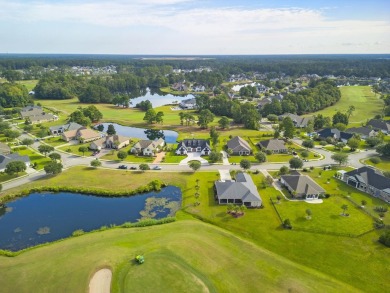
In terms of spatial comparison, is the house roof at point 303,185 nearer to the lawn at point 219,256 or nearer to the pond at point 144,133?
the lawn at point 219,256

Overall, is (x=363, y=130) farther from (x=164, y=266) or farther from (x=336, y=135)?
(x=164, y=266)

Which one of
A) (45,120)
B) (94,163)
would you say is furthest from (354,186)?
(45,120)

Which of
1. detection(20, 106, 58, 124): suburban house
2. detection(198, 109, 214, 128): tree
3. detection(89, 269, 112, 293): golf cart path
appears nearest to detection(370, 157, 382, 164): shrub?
detection(198, 109, 214, 128): tree

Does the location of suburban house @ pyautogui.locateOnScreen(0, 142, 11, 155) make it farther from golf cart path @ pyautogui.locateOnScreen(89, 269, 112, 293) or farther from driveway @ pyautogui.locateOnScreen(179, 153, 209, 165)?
golf cart path @ pyautogui.locateOnScreen(89, 269, 112, 293)

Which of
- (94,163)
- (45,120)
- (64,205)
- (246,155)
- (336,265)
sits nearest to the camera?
(336,265)

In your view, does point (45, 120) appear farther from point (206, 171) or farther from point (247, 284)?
point (247, 284)

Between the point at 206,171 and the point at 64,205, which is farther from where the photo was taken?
the point at 206,171
